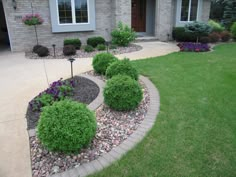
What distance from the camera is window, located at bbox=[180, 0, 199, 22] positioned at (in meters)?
13.2

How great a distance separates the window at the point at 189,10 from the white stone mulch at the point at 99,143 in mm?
11046

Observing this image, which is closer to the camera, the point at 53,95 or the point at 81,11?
the point at 53,95

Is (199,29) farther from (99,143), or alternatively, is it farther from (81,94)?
(99,143)

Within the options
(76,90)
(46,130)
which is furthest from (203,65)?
(46,130)

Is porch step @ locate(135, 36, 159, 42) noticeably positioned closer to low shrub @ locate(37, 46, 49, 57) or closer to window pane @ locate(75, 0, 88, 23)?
window pane @ locate(75, 0, 88, 23)

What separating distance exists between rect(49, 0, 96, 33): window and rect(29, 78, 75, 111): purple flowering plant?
6.56 metres

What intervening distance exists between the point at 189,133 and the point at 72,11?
31.0ft

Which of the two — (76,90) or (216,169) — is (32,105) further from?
(216,169)

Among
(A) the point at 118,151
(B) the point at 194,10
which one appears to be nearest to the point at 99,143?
(A) the point at 118,151

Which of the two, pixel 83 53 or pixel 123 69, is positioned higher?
pixel 123 69

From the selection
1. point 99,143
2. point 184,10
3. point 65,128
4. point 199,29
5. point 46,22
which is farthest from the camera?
point 184,10

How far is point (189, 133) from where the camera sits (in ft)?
10.5

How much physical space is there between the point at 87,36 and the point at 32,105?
7991mm

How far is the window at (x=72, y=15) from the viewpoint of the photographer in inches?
412
